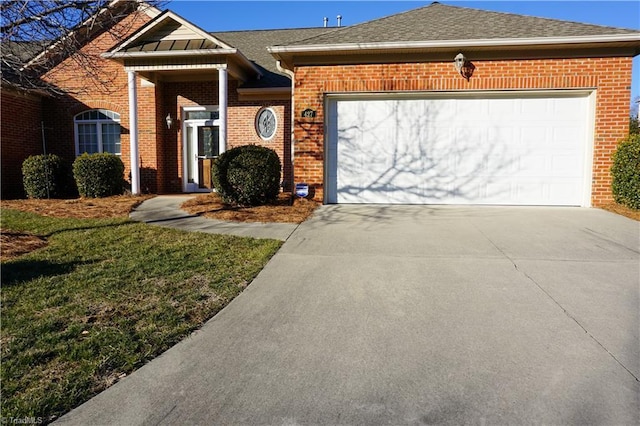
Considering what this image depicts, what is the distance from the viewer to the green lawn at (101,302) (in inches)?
116

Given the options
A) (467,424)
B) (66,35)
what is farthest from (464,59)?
(467,424)

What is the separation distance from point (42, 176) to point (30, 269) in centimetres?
832

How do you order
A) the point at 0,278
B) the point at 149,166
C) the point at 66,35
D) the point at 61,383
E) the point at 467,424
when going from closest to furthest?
the point at 467,424, the point at 61,383, the point at 0,278, the point at 66,35, the point at 149,166

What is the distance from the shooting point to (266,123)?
44.3 feet

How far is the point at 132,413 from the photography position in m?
2.62

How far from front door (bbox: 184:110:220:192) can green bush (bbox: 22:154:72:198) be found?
3.62 m

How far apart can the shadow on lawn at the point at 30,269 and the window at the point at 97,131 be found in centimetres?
943

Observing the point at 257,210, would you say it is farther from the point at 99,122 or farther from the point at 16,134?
the point at 16,134

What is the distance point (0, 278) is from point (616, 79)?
37.4 ft

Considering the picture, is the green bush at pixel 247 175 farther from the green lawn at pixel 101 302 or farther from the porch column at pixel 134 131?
the porch column at pixel 134 131

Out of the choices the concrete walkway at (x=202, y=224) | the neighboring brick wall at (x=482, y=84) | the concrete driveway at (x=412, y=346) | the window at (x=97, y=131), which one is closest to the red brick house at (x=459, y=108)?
the neighboring brick wall at (x=482, y=84)

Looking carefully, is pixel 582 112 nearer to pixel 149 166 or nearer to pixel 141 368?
pixel 141 368

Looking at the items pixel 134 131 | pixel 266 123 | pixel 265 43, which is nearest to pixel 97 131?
pixel 134 131

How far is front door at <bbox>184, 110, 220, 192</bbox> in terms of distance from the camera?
45.8ft
